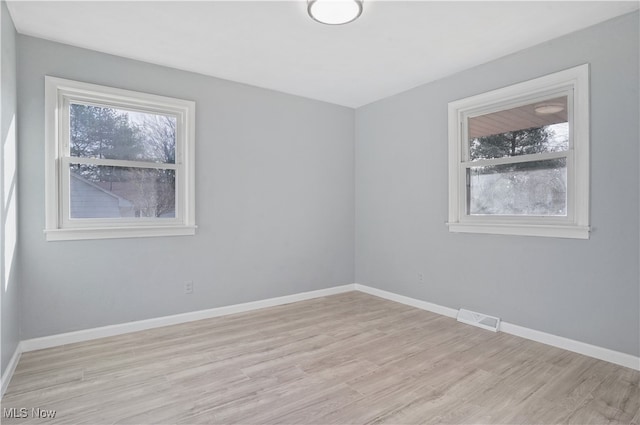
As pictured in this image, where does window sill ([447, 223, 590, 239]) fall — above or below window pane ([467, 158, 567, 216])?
below

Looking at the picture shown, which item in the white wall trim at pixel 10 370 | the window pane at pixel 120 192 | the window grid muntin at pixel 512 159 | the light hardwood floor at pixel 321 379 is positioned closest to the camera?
the light hardwood floor at pixel 321 379

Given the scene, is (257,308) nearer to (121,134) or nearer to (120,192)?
(120,192)

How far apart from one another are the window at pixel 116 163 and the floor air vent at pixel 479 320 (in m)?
2.95

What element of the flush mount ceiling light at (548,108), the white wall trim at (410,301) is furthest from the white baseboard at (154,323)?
the flush mount ceiling light at (548,108)

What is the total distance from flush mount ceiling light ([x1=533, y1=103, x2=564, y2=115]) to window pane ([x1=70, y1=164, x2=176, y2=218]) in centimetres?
359

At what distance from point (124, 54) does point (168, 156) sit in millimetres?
995

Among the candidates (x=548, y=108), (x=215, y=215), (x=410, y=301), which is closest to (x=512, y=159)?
(x=548, y=108)

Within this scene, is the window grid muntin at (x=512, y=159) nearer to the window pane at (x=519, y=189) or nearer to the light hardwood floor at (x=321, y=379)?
the window pane at (x=519, y=189)

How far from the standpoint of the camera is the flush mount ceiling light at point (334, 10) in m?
2.42

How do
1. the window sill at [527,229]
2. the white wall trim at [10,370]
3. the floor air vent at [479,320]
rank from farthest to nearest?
the floor air vent at [479,320], the window sill at [527,229], the white wall trim at [10,370]

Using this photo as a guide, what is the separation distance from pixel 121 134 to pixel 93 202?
0.70m

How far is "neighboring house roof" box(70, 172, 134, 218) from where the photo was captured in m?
3.15

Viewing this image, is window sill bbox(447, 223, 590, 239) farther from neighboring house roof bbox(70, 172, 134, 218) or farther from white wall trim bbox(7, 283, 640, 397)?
neighboring house roof bbox(70, 172, 134, 218)

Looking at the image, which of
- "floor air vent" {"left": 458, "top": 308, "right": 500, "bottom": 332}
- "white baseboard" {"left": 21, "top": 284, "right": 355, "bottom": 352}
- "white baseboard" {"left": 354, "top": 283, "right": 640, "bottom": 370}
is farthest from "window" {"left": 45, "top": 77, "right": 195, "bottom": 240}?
"floor air vent" {"left": 458, "top": 308, "right": 500, "bottom": 332}
